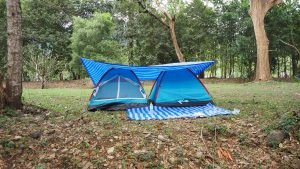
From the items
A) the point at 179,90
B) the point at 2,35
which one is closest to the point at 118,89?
the point at 179,90

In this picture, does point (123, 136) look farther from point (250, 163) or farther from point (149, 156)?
point (250, 163)

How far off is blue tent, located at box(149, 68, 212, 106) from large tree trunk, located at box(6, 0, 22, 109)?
9.98 ft

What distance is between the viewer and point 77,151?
3.55m

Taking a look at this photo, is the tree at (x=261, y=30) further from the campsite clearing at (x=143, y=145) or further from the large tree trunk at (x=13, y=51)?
the large tree trunk at (x=13, y=51)

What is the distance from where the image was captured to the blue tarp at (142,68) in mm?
6258

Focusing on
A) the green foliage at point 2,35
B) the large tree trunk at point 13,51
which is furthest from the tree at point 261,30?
the green foliage at point 2,35

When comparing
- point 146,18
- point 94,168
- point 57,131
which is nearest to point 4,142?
point 57,131

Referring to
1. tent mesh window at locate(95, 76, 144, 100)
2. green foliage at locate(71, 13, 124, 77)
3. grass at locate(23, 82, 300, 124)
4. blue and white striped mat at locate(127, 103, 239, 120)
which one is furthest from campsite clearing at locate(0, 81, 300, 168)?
green foliage at locate(71, 13, 124, 77)

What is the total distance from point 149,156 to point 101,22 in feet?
47.1

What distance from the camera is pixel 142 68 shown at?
6.47 m

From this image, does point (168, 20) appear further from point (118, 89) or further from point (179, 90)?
point (118, 89)

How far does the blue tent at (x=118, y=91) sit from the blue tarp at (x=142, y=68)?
20 cm

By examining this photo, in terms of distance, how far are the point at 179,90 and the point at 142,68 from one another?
1.04 meters

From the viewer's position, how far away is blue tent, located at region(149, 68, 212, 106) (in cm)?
681
